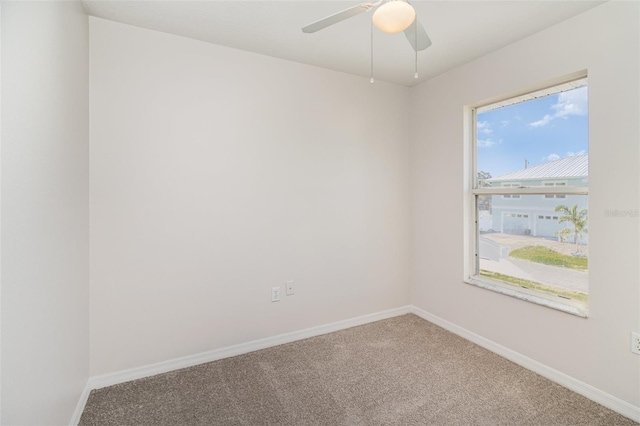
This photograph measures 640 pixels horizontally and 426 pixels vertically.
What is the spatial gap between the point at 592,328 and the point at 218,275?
256 cm

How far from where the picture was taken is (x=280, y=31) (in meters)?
2.18

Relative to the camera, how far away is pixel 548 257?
7.54ft

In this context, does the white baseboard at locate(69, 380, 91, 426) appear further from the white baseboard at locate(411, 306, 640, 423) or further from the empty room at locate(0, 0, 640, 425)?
the white baseboard at locate(411, 306, 640, 423)

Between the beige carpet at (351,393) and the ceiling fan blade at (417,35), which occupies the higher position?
the ceiling fan blade at (417,35)

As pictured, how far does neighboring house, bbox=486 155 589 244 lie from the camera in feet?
6.92

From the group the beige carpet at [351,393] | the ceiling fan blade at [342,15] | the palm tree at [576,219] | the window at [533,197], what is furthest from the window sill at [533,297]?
the ceiling fan blade at [342,15]

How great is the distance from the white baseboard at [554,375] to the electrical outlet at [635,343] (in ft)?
1.04

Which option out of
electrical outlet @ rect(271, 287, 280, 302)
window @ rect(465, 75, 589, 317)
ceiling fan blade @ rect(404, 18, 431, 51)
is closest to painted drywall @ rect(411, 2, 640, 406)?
window @ rect(465, 75, 589, 317)

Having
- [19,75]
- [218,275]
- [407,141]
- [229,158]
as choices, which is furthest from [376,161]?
[19,75]

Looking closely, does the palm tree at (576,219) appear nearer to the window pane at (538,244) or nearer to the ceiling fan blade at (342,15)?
the window pane at (538,244)

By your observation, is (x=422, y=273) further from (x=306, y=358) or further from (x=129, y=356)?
(x=129, y=356)

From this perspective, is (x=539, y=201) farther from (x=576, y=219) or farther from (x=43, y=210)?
(x=43, y=210)

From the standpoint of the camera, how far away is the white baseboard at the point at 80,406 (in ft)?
5.59

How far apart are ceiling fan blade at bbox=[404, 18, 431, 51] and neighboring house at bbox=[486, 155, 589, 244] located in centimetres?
140
